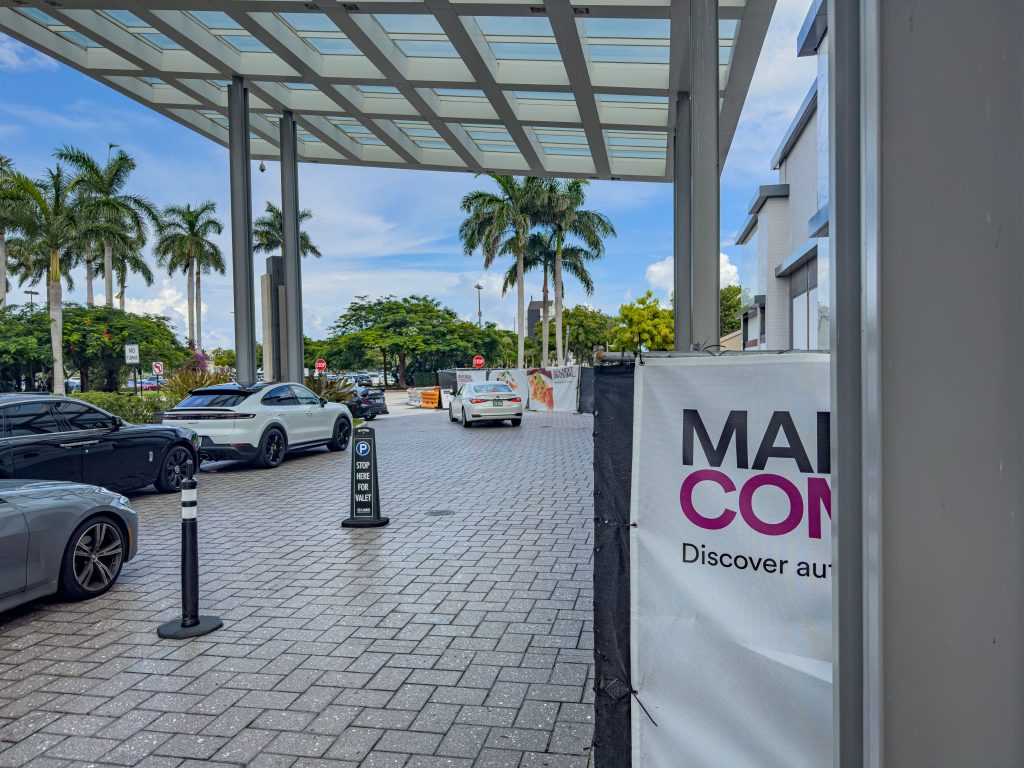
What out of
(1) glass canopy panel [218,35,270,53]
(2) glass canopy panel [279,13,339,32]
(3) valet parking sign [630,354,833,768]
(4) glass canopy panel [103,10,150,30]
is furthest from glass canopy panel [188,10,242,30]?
(3) valet parking sign [630,354,833,768]

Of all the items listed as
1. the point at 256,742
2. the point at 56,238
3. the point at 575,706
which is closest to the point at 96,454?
the point at 256,742

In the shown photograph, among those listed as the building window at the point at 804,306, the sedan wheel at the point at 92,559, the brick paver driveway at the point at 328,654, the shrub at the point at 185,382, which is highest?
the building window at the point at 804,306

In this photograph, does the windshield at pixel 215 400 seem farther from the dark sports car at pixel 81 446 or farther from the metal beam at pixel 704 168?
the metal beam at pixel 704 168

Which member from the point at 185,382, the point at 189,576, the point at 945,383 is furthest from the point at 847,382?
the point at 185,382

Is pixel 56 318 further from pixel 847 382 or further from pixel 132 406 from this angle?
pixel 847 382

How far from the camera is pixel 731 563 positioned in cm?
256

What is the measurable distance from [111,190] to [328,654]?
153 ft

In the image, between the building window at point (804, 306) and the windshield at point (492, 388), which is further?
the windshield at point (492, 388)

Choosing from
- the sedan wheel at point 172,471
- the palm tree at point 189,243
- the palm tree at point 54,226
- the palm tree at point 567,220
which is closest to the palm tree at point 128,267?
the palm tree at point 189,243

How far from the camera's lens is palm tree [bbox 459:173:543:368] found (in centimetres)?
3922

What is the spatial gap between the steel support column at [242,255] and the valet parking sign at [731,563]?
16.6m

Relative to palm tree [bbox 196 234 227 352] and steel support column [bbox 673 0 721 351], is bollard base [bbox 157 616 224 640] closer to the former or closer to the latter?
steel support column [bbox 673 0 721 351]

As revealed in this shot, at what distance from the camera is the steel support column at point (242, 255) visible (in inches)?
702

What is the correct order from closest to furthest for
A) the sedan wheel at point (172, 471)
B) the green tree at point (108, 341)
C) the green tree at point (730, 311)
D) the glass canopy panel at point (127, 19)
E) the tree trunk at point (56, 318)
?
the sedan wheel at point (172, 471) < the glass canopy panel at point (127, 19) < the tree trunk at point (56, 318) < the green tree at point (108, 341) < the green tree at point (730, 311)
